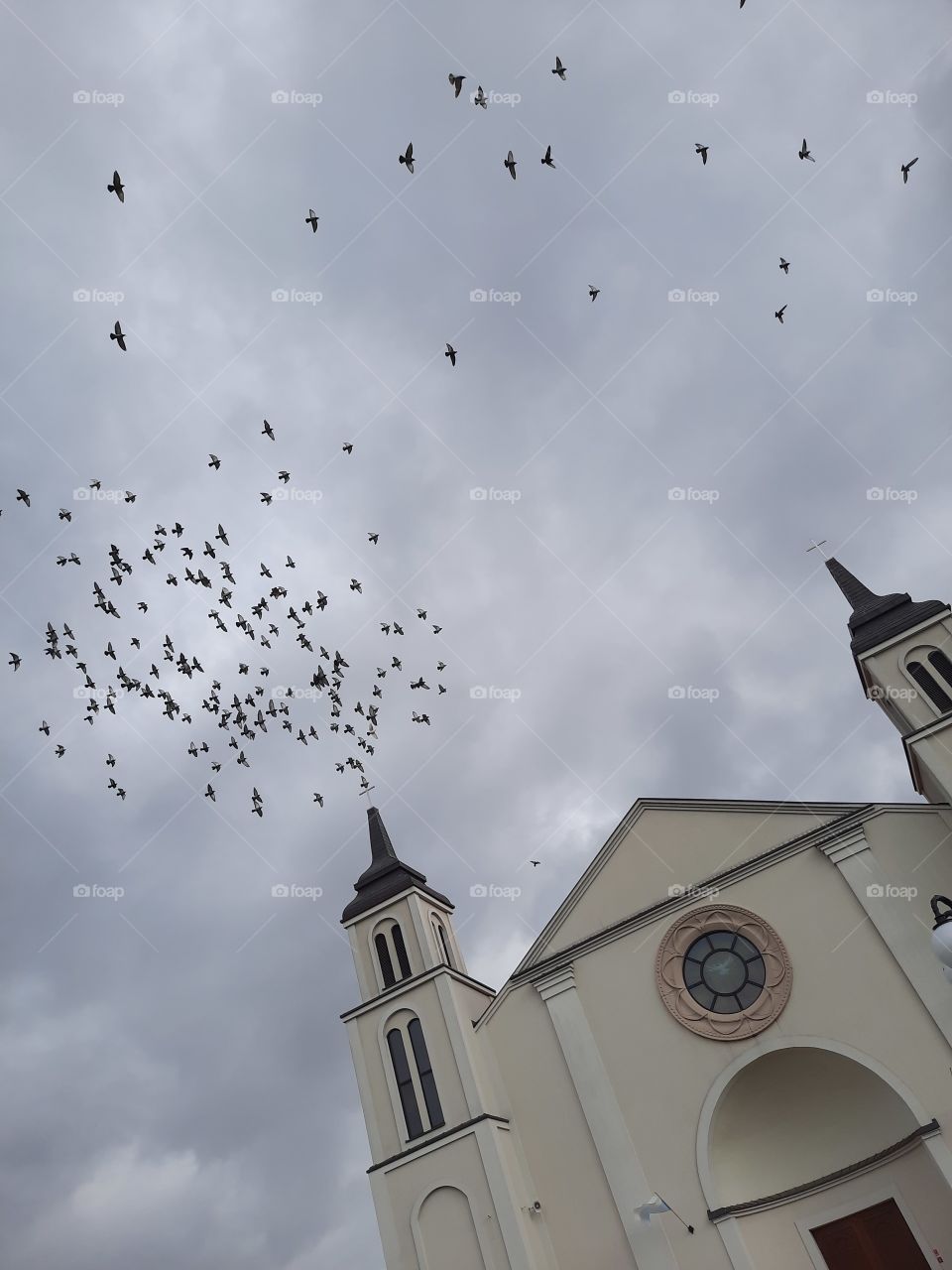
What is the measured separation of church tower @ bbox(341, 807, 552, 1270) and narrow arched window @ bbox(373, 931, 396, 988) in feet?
0.09

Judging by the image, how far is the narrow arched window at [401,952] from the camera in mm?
25430

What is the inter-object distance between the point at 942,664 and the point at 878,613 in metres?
2.33

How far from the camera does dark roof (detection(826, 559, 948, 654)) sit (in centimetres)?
2294

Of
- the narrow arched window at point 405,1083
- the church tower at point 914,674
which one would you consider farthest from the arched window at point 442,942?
the church tower at point 914,674

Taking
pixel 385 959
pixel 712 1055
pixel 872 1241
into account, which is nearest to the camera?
pixel 872 1241

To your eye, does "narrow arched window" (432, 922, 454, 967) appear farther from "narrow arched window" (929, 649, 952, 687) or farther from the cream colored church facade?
"narrow arched window" (929, 649, 952, 687)

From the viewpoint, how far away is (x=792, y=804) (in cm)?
2294

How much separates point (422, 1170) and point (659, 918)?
27.5 feet

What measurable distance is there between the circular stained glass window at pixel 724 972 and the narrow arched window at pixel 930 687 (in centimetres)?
732

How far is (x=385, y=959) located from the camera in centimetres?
2598

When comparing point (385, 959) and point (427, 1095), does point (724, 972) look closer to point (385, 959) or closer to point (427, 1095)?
point (427, 1095)

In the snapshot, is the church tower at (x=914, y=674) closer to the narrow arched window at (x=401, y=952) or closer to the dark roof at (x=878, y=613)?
the dark roof at (x=878, y=613)

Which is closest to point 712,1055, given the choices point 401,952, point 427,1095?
point 427,1095

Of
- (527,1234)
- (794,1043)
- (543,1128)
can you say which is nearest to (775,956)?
(794,1043)
